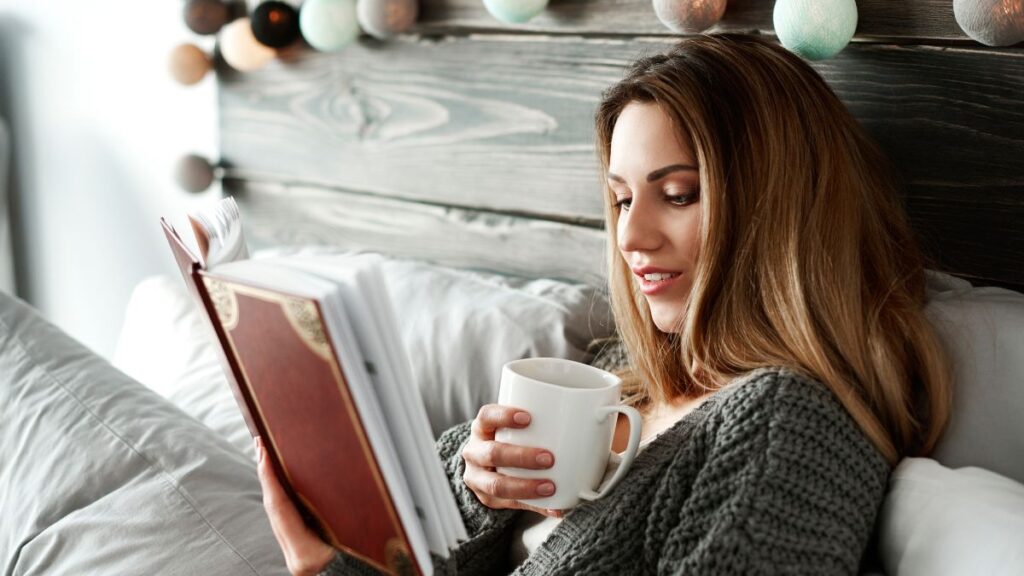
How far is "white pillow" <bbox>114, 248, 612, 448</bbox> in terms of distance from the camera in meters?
1.22

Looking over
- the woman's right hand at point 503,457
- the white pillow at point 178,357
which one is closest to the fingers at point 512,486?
the woman's right hand at point 503,457

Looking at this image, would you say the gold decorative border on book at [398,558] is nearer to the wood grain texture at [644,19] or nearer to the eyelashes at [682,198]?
the eyelashes at [682,198]

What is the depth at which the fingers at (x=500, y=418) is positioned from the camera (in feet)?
2.78

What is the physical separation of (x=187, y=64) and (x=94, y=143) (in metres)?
0.65

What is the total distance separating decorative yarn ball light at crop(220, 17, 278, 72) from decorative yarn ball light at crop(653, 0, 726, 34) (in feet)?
2.64

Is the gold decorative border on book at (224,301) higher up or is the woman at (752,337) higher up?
the gold decorative border on book at (224,301)

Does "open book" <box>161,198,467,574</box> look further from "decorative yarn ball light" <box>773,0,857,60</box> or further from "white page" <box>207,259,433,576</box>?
"decorative yarn ball light" <box>773,0,857,60</box>

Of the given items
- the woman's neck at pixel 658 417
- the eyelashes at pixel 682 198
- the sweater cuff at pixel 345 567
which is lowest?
the sweater cuff at pixel 345 567

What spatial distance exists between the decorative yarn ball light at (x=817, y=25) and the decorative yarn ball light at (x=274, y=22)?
0.90 m

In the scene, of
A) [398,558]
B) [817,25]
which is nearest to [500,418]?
[398,558]

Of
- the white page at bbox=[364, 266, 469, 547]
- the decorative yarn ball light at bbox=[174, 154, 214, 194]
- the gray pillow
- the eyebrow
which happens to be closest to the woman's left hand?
the gray pillow

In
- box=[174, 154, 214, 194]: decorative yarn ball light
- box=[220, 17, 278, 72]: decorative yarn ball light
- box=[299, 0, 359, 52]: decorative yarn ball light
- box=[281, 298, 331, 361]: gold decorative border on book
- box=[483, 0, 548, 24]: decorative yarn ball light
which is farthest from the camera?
box=[174, 154, 214, 194]: decorative yarn ball light

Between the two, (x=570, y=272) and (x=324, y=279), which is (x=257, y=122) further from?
(x=324, y=279)

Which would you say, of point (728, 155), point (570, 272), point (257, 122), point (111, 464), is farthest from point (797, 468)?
point (257, 122)
